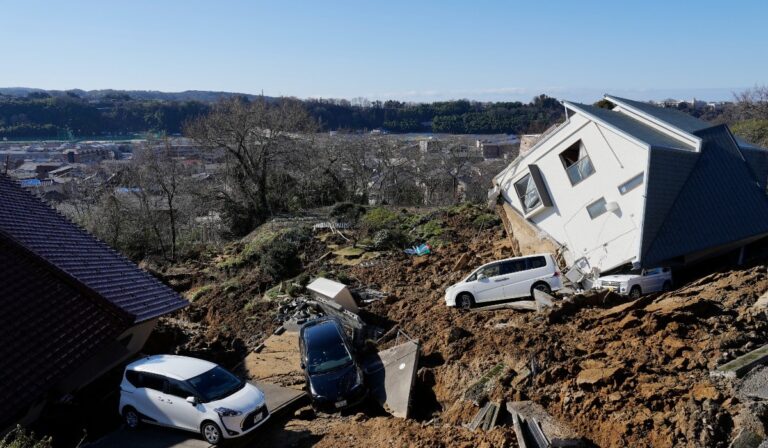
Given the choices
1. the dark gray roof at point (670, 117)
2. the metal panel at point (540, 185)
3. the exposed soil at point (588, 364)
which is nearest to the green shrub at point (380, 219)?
the metal panel at point (540, 185)

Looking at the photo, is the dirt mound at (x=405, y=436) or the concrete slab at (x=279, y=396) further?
the concrete slab at (x=279, y=396)

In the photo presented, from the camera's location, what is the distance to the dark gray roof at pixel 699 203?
16.4m

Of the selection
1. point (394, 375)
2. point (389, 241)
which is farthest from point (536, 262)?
point (389, 241)

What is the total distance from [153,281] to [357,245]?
11047 mm

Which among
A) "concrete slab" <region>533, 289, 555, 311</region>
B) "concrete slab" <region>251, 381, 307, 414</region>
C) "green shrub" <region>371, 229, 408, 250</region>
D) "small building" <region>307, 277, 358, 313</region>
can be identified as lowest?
"concrete slab" <region>251, 381, 307, 414</region>

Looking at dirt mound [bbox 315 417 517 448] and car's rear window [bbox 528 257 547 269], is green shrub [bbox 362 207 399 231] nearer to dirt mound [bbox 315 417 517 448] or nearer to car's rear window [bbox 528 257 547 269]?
car's rear window [bbox 528 257 547 269]

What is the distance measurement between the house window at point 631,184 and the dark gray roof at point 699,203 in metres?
0.44

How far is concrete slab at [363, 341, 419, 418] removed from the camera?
12375 millimetres

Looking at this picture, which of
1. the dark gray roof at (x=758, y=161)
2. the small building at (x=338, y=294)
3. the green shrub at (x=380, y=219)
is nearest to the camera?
the small building at (x=338, y=294)

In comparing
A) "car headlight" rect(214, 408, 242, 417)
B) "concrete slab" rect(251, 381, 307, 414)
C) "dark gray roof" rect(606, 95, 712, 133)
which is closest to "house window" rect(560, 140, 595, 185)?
"dark gray roof" rect(606, 95, 712, 133)

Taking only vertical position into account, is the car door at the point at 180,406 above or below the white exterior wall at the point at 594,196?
below

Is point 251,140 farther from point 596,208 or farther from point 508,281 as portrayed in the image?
point 508,281

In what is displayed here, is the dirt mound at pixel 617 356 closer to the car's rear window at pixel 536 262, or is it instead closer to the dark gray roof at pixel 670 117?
the car's rear window at pixel 536 262

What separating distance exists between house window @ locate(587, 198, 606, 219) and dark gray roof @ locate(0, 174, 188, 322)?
12881 millimetres
